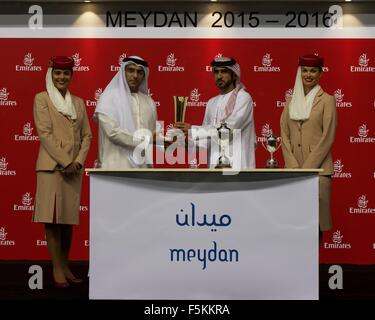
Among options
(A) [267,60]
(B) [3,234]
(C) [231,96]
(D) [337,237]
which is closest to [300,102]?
(C) [231,96]

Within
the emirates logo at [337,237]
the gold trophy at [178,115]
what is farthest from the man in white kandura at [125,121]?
the emirates logo at [337,237]

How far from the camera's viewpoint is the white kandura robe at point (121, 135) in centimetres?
683

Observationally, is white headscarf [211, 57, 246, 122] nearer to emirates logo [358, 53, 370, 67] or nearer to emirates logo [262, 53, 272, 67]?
emirates logo [262, 53, 272, 67]

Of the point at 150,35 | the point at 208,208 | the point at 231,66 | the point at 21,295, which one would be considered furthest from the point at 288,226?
the point at 150,35

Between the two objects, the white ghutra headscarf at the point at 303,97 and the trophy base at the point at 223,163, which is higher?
the white ghutra headscarf at the point at 303,97

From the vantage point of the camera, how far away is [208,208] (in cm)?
604

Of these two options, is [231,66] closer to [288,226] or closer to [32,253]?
[288,226]

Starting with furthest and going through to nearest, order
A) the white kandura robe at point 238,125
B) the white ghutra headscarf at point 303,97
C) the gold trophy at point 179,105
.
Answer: the white ghutra headscarf at point 303,97, the white kandura robe at point 238,125, the gold trophy at point 179,105

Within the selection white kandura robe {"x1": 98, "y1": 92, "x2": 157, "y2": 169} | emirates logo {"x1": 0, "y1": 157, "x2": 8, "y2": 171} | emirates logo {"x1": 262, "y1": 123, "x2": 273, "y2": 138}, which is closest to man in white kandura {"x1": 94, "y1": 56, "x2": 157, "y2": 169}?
white kandura robe {"x1": 98, "y1": 92, "x2": 157, "y2": 169}

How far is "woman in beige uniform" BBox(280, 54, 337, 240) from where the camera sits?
281 inches

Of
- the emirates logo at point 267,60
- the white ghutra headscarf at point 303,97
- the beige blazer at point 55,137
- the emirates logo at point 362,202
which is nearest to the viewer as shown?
the beige blazer at point 55,137

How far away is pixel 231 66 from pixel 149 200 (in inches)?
55.2

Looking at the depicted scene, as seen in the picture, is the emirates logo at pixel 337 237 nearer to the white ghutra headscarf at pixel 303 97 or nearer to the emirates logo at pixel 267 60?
the emirates logo at pixel 267 60

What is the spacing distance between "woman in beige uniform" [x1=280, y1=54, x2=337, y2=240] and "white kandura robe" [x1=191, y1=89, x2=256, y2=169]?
1.22ft
